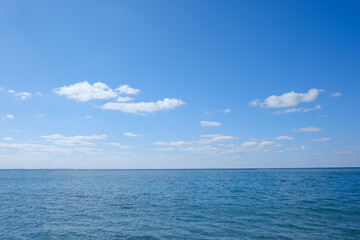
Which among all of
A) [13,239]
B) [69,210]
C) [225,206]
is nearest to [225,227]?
[225,206]

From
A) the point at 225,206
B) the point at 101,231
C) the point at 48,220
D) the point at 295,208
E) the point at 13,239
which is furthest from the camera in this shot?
the point at 225,206

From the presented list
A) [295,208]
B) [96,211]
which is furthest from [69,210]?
[295,208]

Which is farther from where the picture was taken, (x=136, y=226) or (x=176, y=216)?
(x=176, y=216)

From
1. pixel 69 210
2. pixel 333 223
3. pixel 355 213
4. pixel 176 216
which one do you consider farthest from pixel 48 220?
pixel 355 213

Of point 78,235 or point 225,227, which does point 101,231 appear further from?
point 225,227

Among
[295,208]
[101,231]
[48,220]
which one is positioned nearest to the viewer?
[101,231]

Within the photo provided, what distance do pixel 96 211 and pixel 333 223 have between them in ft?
90.1

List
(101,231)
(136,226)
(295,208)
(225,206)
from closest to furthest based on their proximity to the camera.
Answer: (101,231) < (136,226) < (295,208) < (225,206)

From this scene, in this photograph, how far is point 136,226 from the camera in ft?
74.7

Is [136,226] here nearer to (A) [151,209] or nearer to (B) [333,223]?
(A) [151,209]

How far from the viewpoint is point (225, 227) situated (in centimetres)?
2186

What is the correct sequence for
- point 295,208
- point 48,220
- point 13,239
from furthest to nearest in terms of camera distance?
point 295,208
point 48,220
point 13,239

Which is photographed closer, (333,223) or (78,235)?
(78,235)

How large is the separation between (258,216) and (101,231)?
1694 centimetres
